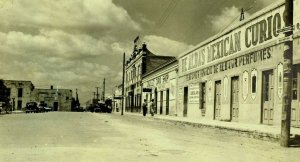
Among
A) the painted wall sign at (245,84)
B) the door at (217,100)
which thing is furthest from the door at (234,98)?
Result: the door at (217,100)

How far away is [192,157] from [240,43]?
14.7 meters

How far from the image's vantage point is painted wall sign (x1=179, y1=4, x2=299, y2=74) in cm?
1812

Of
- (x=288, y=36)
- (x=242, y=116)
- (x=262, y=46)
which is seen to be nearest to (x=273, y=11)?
(x=262, y=46)

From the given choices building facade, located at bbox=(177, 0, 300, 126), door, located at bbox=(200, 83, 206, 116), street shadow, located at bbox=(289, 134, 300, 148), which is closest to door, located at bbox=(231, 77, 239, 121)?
building facade, located at bbox=(177, 0, 300, 126)

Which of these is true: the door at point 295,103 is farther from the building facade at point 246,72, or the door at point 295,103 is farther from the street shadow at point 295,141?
the street shadow at point 295,141

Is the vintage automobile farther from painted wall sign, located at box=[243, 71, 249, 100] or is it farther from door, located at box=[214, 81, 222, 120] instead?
painted wall sign, located at box=[243, 71, 249, 100]

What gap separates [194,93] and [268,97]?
12.0 metres

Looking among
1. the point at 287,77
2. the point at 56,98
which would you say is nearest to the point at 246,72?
the point at 287,77

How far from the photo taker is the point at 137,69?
60.8 m

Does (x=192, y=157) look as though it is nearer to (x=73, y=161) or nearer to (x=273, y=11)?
(x=73, y=161)

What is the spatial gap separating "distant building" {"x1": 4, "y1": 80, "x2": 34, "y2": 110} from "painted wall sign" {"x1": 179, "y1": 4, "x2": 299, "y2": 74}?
216ft

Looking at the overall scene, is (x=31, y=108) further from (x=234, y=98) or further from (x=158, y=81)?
(x=234, y=98)

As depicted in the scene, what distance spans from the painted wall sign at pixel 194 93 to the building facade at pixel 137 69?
24808 millimetres

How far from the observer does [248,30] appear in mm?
21000
